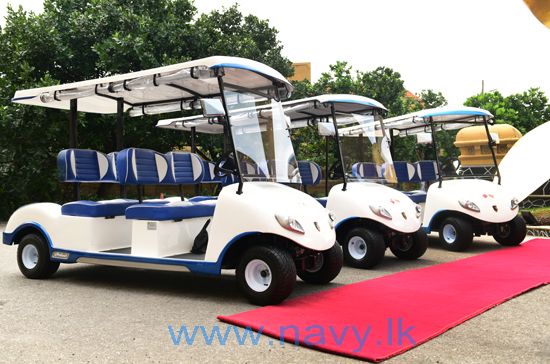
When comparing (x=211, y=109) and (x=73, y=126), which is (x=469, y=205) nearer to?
(x=211, y=109)

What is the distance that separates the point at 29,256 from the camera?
7.09 m

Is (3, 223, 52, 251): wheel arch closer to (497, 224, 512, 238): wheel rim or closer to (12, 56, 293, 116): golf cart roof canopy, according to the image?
(12, 56, 293, 116): golf cart roof canopy

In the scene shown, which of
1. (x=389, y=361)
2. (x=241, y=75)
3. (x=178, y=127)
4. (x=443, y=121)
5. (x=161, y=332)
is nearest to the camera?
(x=389, y=361)

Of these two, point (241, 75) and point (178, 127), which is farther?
point (178, 127)

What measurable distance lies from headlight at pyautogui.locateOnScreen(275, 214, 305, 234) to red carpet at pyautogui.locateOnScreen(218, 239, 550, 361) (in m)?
0.68

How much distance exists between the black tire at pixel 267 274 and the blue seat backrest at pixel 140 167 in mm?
1759

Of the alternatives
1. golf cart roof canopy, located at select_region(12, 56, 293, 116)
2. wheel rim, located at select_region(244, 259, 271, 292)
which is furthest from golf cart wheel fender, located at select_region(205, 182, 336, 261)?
golf cart roof canopy, located at select_region(12, 56, 293, 116)

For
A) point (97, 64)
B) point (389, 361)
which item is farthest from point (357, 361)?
point (97, 64)

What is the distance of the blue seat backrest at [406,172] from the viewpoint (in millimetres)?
10523

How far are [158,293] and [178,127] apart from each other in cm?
400

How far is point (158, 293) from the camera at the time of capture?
6062mm

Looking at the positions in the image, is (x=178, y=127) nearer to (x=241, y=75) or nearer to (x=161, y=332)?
(x=241, y=75)

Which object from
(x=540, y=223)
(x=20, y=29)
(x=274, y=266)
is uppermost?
(x=20, y=29)

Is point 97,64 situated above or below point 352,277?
above
